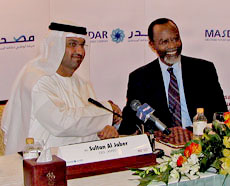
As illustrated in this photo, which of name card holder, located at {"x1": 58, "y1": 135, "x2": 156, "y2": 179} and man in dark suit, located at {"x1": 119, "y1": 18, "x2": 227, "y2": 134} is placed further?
man in dark suit, located at {"x1": 119, "y1": 18, "x2": 227, "y2": 134}

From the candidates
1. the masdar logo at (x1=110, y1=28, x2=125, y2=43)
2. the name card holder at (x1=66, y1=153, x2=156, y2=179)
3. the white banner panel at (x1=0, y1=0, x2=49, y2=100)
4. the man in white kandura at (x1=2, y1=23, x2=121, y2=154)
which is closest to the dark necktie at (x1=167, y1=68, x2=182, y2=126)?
the masdar logo at (x1=110, y1=28, x2=125, y2=43)

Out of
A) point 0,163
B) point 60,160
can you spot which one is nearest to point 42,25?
point 0,163

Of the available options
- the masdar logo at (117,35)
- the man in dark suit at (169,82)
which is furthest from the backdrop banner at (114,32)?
the man in dark suit at (169,82)

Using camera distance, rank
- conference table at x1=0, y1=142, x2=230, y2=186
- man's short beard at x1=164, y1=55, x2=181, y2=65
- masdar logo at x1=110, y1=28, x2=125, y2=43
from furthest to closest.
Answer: masdar logo at x1=110, y1=28, x2=125, y2=43, man's short beard at x1=164, y1=55, x2=181, y2=65, conference table at x1=0, y1=142, x2=230, y2=186

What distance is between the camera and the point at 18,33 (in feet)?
16.1

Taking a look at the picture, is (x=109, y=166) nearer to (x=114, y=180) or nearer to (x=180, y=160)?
(x=114, y=180)

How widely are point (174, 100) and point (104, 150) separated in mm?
2583

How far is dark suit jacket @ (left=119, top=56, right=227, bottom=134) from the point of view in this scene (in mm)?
5074

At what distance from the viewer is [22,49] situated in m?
4.94

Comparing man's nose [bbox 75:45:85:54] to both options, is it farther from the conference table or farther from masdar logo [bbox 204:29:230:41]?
masdar logo [bbox 204:29:230:41]

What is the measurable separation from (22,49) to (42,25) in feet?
1.12

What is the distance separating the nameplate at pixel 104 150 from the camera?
2.55m

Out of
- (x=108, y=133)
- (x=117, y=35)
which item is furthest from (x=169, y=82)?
(x=108, y=133)

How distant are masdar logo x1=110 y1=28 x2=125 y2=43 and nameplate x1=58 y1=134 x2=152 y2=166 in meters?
2.77
